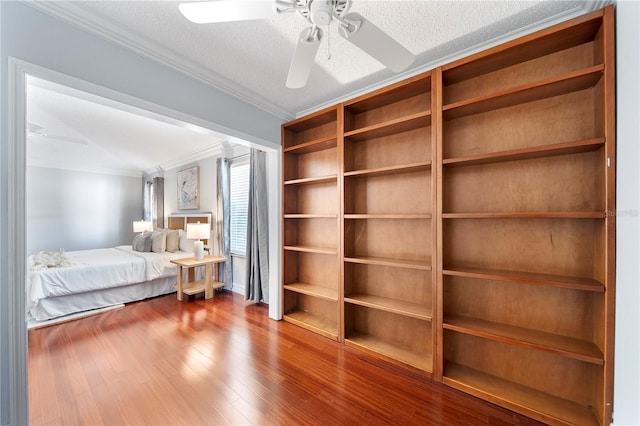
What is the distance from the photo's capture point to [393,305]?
2020 millimetres

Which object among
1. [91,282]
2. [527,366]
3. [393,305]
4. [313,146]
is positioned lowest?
[527,366]

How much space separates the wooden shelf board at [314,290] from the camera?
2.36 m

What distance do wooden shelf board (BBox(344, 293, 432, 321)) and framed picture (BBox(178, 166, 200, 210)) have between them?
3790mm

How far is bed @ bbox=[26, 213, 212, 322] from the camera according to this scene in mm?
2717

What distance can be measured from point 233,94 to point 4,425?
2.59 m

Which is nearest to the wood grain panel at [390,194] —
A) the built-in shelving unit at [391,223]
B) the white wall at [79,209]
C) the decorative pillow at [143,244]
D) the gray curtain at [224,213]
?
the built-in shelving unit at [391,223]

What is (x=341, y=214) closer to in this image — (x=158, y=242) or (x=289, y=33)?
(x=289, y=33)

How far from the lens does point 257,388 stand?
5.55 ft

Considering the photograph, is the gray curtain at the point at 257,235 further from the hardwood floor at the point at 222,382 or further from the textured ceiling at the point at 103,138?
the hardwood floor at the point at 222,382

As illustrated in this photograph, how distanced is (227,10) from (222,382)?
2.28 m

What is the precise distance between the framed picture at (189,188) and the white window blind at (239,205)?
1049mm

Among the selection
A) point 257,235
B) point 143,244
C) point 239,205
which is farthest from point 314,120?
point 143,244

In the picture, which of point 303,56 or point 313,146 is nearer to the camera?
point 303,56

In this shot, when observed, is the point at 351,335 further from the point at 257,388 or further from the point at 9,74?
the point at 9,74
